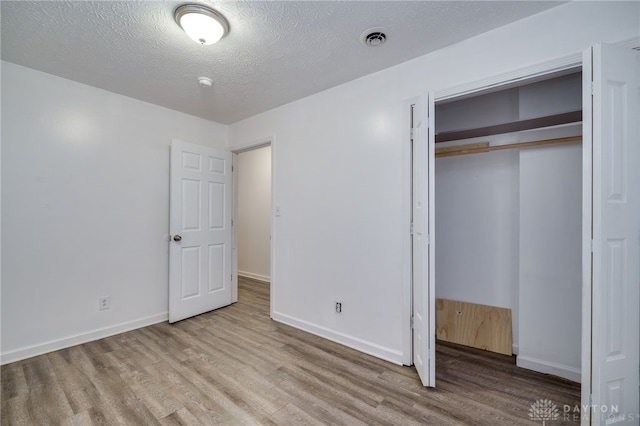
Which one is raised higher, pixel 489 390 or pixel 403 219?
pixel 403 219

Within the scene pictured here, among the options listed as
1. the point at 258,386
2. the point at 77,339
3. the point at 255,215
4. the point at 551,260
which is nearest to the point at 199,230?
the point at 77,339

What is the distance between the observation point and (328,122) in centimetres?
280

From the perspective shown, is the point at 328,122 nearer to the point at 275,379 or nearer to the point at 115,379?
the point at 275,379

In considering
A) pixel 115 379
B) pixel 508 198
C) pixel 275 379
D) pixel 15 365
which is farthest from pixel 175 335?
pixel 508 198

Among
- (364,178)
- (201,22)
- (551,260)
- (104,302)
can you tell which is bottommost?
(104,302)

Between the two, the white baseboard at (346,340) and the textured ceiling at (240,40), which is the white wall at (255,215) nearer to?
the white baseboard at (346,340)

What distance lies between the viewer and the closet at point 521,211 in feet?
6.89

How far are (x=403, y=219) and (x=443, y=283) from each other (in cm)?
109

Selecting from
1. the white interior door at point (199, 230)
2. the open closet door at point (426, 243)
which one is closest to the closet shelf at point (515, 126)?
the open closet door at point (426, 243)

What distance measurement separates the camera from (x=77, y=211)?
8.72ft

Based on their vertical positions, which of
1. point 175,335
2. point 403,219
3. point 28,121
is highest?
point 28,121

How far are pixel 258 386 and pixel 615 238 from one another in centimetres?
235

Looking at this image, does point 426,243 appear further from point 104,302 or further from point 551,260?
point 104,302

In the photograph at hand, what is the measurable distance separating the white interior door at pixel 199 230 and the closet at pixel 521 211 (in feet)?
8.94
